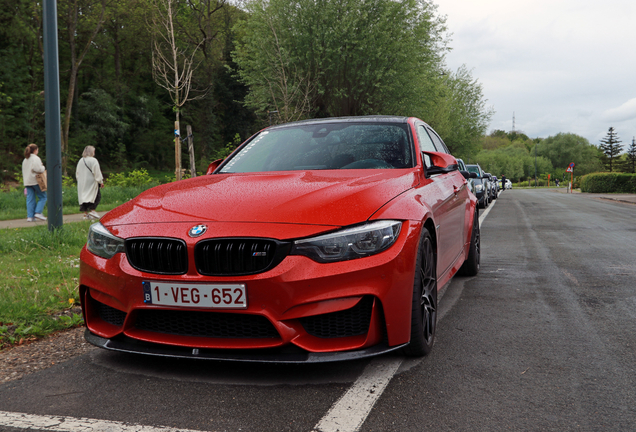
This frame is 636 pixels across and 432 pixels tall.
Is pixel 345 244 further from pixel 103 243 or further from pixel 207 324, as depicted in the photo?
pixel 103 243

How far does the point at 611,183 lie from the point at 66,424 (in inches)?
1940

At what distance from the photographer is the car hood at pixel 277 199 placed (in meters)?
2.89

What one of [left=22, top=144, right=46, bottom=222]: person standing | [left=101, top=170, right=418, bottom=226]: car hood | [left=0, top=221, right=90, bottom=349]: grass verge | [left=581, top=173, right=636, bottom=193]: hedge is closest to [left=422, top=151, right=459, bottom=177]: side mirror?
[left=101, top=170, right=418, bottom=226]: car hood

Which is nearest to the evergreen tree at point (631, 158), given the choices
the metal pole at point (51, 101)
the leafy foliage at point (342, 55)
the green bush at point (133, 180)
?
the leafy foliage at point (342, 55)

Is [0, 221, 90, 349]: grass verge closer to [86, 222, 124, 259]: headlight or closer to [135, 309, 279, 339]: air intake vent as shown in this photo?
[86, 222, 124, 259]: headlight

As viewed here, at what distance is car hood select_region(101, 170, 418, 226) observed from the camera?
289 cm

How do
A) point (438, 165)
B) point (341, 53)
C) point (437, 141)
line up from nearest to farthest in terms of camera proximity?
point (438, 165), point (437, 141), point (341, 53)

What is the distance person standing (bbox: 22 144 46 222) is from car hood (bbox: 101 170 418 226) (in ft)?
30.3

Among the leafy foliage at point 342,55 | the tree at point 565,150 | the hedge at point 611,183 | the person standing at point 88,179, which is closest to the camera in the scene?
the person standing at point 88,179

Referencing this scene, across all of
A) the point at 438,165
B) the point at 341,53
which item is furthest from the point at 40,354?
the point at 341,53

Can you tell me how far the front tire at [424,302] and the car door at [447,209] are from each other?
32cm

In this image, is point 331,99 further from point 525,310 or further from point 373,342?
point 373,342

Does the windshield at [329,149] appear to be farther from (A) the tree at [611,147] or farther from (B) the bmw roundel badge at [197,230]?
(A) the tree at [611,147]

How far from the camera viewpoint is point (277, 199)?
308 cm
